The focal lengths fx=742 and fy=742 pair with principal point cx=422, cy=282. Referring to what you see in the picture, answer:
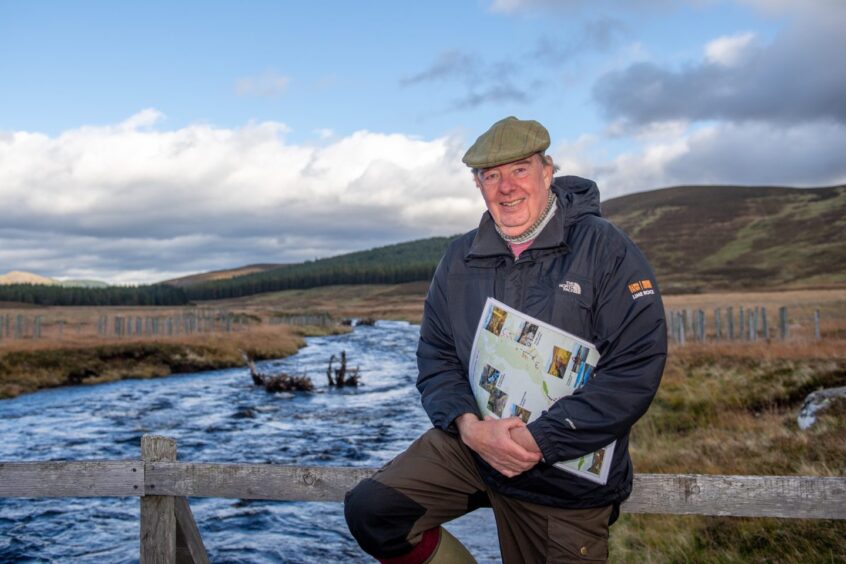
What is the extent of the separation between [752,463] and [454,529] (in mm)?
4101

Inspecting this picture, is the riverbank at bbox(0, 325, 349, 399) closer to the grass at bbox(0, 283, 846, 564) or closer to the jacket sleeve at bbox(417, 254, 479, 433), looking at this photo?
the grass at bbox(0, 283, 846, 564)

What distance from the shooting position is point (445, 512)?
3.66 metres

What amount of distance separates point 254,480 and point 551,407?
84.0 inches

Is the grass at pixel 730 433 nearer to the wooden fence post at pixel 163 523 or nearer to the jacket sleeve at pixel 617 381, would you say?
the jacket sleeve at pixel 617 381

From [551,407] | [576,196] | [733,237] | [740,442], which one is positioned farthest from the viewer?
→ [733,237]

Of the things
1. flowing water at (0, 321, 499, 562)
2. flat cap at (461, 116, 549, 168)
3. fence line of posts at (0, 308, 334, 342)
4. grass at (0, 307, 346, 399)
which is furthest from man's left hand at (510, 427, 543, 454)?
fence line of posts at (0, 308, 334, 342)

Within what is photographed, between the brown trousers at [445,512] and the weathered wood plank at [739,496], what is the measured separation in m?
0.81

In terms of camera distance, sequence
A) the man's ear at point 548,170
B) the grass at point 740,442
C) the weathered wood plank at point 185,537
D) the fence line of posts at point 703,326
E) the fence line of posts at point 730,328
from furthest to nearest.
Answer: the fence line of posts at point 703,326 → the fence line of posts at point 730,328 → the grass at point 740,442 → the weathered wood plank at point 185,537 → the man's ear at point 548,170

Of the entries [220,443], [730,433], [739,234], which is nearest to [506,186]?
[730,433]

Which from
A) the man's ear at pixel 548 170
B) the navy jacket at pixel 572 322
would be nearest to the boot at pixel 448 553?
the navy jacket at pixel 572 322

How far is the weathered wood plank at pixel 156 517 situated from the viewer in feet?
15.3

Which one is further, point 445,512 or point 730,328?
point 730,328

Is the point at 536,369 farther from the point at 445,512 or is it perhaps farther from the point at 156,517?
the point at 156,517

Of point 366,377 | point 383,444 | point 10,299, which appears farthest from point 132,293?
point 383,444
